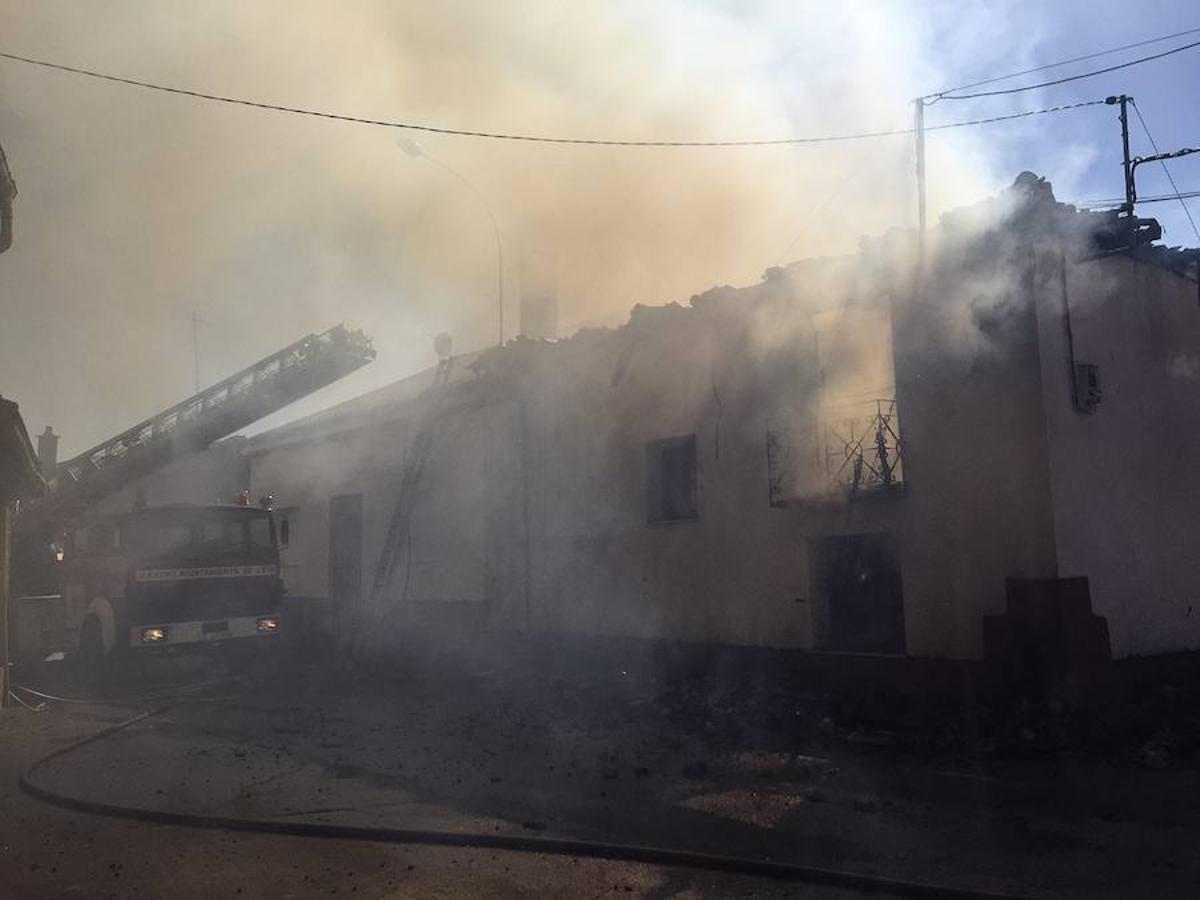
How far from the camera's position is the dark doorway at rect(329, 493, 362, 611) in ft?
58.9

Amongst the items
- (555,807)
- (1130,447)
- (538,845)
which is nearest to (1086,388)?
(1130,447)

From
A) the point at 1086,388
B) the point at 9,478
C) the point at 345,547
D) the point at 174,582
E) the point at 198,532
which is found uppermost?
the point at 1086,388

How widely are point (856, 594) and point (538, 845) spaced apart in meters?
5.96

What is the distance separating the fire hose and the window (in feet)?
21.9

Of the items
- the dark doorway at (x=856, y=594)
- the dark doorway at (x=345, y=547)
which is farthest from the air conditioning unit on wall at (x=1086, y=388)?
the dark doorway at (x=345, y=547)

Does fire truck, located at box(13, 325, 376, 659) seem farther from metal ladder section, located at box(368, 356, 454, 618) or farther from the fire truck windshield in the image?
metal ladder section, located at box(368, 356, 454, 618)

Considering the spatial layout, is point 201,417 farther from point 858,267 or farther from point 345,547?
point 858,267

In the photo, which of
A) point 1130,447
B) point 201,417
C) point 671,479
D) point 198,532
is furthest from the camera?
point 201,417

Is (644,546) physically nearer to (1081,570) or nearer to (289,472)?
(1081,570)

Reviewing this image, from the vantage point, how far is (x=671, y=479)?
12.1 meters

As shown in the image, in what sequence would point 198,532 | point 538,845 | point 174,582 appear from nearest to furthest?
point 538,845
point 174,582
point 198,532

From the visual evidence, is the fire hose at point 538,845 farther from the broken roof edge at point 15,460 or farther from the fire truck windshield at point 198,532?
the fire truck windshield at point 198,532

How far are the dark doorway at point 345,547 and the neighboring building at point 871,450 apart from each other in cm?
428

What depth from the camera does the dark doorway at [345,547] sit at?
706 inches
